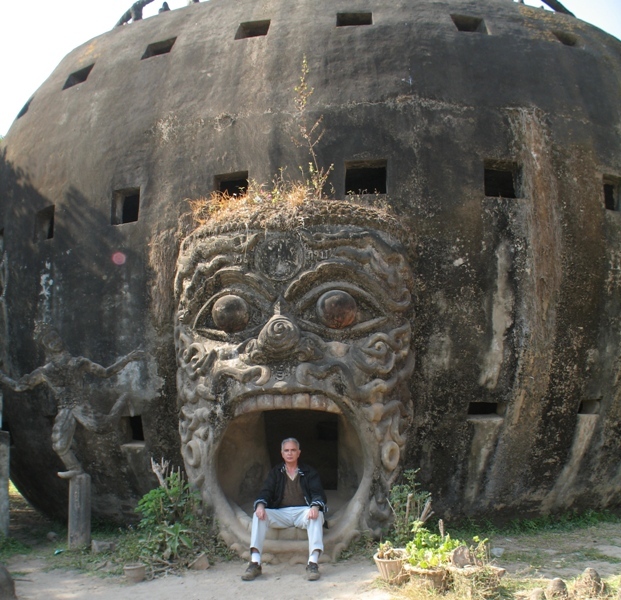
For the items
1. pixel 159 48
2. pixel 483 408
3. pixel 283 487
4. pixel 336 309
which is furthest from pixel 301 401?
pixel 159 48

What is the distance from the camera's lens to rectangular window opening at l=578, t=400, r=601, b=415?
8.48 metres

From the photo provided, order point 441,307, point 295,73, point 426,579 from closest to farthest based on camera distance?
1. point 426,579
2. point 441,307
3. point 295,73

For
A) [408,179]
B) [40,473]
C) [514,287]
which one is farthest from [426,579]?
[40,473]

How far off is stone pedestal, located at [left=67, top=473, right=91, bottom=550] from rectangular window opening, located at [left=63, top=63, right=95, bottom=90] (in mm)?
5393

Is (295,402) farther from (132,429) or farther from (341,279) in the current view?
(132,429)

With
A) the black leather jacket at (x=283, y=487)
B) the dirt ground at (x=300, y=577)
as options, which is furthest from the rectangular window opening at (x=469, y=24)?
the dirt ground at (x=300, y=577)

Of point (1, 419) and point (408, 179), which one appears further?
point (1, 419)

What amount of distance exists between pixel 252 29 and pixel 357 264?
3822mm

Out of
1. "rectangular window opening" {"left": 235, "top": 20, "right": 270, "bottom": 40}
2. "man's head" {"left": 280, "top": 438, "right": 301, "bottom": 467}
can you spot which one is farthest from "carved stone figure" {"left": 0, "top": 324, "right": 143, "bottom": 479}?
"rectangular window opening" {"left": 235, "top": 20, "right": 270, "bottom": 40}

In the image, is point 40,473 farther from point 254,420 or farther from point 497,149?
point 497,149

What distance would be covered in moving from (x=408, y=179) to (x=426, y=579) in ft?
13.7

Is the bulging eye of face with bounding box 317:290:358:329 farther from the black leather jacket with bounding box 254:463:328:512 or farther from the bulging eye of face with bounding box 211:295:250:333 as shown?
the black leather jacket with bounding box 254:463:328:512

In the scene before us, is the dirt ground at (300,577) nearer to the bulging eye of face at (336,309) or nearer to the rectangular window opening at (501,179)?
the bulging eye of face at (336,309)

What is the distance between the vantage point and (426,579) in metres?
6.02
